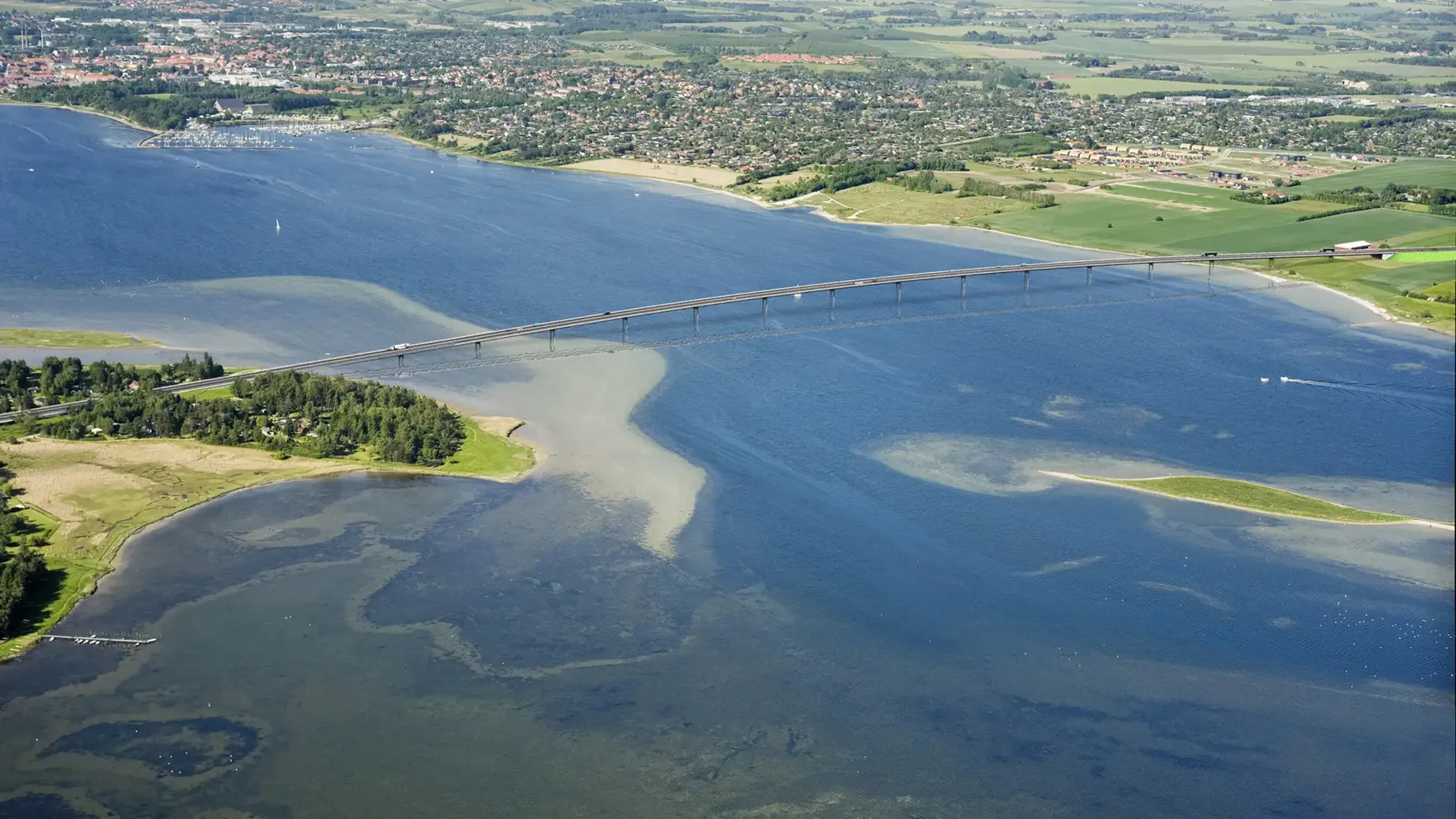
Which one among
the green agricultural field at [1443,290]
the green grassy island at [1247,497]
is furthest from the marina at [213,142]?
the green grassy island at [1247,497]

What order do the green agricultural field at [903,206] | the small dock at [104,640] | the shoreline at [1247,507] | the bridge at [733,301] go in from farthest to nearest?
the green agricultural field at [903,206] → the bridge at [733,301] → the shoreline at [1247,507] → the small dock at [104,640]

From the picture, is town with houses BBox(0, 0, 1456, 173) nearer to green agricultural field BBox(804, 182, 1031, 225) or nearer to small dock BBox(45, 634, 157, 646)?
green agricultural field BBox(804, 182, 1031, 225)

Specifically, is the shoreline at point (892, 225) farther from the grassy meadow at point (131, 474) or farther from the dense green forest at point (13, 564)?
the dense green forest at point (13, 564)

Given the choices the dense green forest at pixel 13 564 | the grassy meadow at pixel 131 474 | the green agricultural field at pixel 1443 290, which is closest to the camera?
the dense green forest at pixel 13 564

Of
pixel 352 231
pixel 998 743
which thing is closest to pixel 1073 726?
pixel 998 743

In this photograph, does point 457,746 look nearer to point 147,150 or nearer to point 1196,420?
point 1196,420

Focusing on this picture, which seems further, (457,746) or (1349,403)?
(1349,403)

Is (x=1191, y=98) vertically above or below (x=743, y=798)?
above
